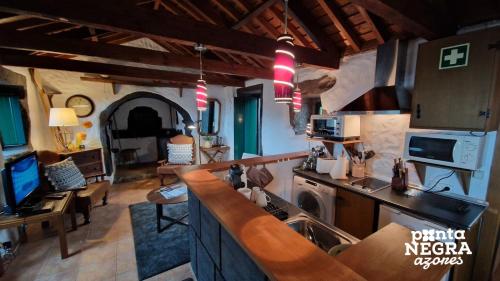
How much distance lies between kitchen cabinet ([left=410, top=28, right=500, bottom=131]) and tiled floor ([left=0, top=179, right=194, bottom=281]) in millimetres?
2710

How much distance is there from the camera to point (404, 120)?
2229 millimetres

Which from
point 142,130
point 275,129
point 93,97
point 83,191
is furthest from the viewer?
point 142,130

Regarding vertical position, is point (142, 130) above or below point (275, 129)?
below

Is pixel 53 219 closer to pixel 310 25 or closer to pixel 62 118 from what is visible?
pixel 62 118

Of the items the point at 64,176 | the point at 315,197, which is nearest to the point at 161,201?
the point at 64,176

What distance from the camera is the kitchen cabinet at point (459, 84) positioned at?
1480 millimetres

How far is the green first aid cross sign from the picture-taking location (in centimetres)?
157

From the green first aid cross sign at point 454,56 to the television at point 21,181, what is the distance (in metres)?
3.96

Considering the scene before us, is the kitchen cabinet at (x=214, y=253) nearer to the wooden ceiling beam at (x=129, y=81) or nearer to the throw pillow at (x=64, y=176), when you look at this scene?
the throw pillow at (x=64, y=176)

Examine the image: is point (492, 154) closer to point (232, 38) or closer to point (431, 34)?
point (431, 34)

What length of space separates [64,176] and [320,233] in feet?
11.4

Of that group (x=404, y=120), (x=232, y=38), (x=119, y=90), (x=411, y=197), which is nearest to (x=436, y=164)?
(x=411, y=197)

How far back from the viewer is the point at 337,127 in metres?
2.42

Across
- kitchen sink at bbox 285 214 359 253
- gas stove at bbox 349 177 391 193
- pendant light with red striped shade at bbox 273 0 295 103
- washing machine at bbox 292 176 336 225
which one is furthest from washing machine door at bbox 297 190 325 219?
pendant light with red striped shade at bbox 273 0 295 103
